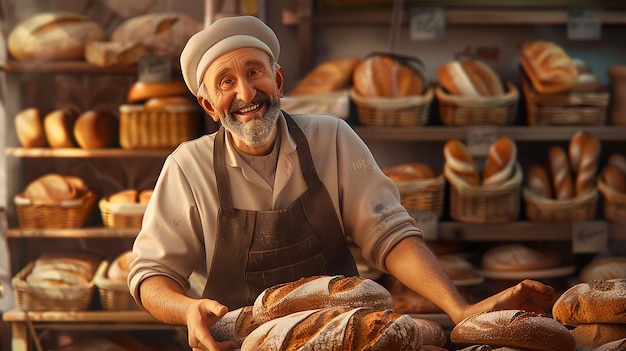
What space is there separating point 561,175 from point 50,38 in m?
2.05

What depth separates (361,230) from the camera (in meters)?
1.70

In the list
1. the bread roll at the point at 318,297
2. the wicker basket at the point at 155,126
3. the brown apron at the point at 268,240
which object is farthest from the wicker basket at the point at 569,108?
the bread roll at the point at 318,297

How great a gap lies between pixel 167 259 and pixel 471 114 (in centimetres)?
173

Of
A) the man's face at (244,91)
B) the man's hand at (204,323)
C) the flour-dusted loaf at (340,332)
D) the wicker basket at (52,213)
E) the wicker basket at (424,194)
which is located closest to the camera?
the flour-dusted loaf at (340,332)

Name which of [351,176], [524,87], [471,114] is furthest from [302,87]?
[351,176]

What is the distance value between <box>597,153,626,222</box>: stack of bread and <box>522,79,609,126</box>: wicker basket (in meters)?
0.18

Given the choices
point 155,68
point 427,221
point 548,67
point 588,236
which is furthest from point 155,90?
point 588,236

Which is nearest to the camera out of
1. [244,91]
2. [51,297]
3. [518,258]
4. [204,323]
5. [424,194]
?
[204,323]

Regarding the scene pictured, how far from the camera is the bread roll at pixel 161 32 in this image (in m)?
3.15

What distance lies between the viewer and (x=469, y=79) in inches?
Result: 120

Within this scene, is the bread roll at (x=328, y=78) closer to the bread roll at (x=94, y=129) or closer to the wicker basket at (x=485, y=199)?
the wicker basket at (x=485, y=199)

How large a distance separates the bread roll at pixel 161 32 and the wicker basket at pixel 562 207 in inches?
57.1

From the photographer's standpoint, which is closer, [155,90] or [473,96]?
[473,96]

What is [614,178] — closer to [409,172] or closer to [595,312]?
[409,172]
